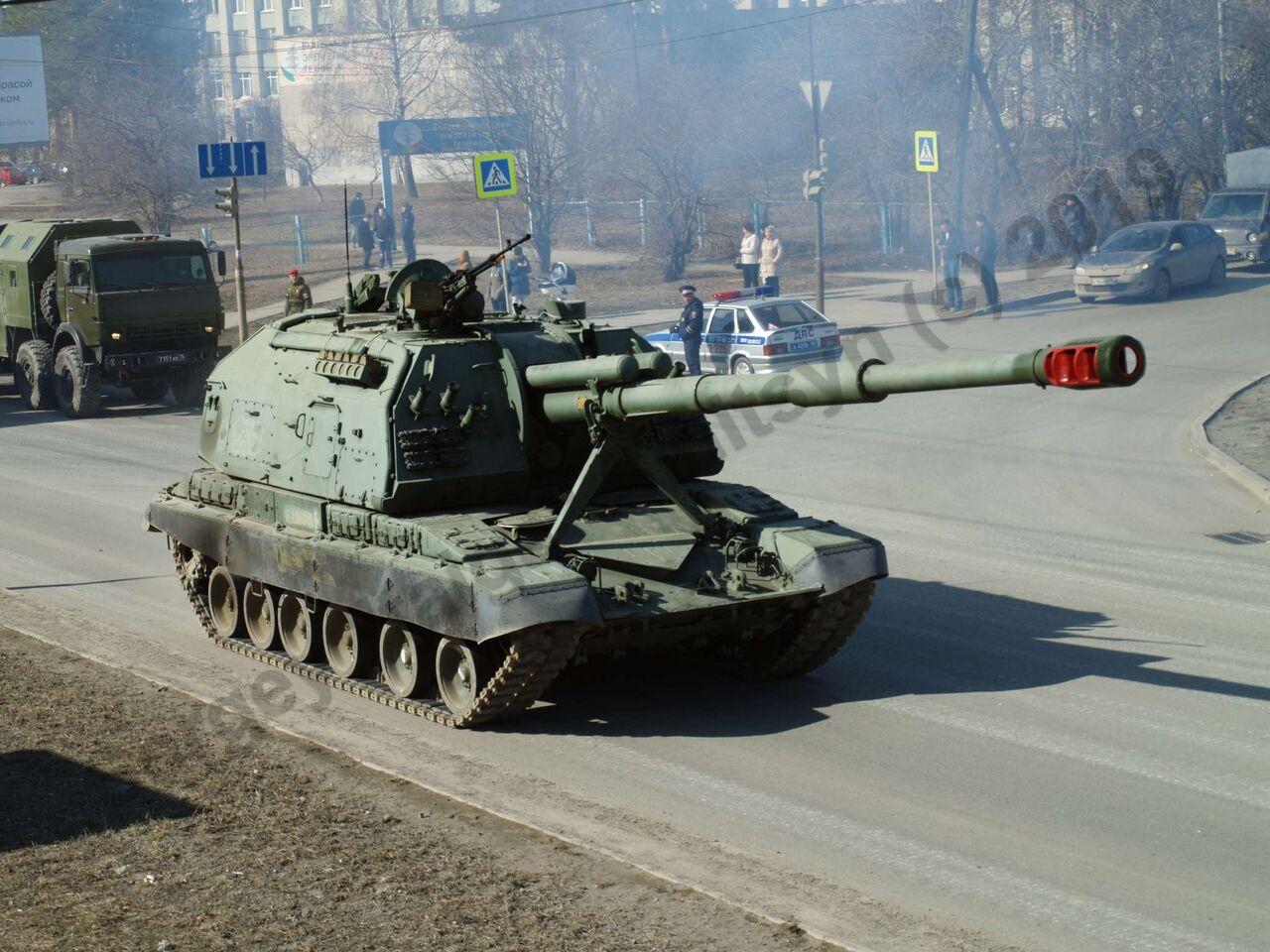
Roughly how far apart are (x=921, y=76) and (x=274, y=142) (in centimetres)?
2719

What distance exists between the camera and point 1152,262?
102 ft

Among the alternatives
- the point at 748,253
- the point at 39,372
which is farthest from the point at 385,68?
the point at 39,372

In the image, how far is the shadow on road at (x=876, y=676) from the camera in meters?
10.2

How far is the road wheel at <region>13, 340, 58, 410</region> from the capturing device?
25.0 metres

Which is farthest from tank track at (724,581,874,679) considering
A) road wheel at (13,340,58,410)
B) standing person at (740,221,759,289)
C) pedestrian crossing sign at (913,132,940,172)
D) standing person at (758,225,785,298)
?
standing person at (740,221,759,289)

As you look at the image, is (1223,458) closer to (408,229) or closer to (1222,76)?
(408,229)

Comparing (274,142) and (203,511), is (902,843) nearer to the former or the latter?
(203,511)

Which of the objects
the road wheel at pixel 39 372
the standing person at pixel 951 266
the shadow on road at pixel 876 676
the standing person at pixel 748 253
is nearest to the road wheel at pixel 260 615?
the shadow on road at pixel 876 676

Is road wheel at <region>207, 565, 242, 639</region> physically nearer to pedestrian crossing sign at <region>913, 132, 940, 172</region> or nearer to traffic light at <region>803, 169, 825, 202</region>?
traffic light at <region>803, 169, 825, 202</region>

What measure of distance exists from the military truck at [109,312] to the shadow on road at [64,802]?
15.0 meters

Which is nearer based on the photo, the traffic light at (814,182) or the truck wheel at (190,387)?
the truck wheel at (190,387)

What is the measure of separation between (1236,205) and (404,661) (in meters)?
29.7

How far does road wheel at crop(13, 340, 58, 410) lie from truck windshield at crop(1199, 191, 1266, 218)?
2418 centimetres

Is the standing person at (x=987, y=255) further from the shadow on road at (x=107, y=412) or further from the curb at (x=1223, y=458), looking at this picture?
the shadow on road at (x=107, y=412)
